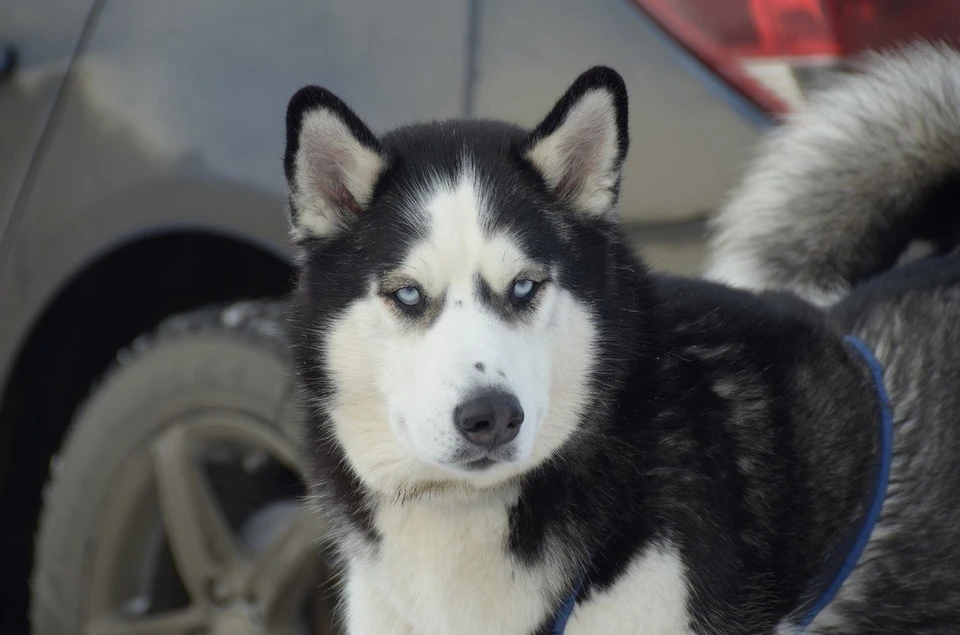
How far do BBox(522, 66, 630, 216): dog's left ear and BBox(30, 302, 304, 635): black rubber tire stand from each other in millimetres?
827

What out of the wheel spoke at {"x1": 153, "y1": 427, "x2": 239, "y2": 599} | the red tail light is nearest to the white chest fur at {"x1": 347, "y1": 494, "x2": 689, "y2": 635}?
the wheel spoke at {"x1": 153, "y1": 427, "x2": 239, "y2": 599}

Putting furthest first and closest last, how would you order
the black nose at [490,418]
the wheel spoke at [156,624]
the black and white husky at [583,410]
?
the wheel spoke at [156,624] < the black and white husky at [583,410] < the black nose at [490,418]

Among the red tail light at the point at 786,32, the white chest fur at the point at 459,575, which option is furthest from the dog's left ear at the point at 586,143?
the white chest fur at the point at 459,575

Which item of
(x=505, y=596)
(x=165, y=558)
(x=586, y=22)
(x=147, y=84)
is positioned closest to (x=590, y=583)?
(x=505, y=596)

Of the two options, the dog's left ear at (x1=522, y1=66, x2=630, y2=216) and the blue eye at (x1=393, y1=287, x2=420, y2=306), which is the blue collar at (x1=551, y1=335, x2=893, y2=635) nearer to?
the dog's left ear at (x1=522, y1=66, x2=630, y2=216)

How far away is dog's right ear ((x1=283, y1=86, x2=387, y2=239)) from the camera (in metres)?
2.50

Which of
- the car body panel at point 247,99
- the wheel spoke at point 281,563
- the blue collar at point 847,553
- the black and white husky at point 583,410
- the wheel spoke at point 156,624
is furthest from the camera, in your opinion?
the wheel spoke at point 156,624

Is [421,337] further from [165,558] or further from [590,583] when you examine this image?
[165,558]

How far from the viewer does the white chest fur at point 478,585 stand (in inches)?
94.8

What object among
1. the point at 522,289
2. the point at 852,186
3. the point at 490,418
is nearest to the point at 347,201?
the point at 522,289

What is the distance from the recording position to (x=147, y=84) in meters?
3.29

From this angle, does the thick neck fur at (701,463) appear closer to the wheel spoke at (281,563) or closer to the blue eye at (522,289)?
the blue eye at (522,289)

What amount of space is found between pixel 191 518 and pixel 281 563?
0.85ft

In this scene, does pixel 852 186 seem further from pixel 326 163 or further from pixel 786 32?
pixel 326 163
